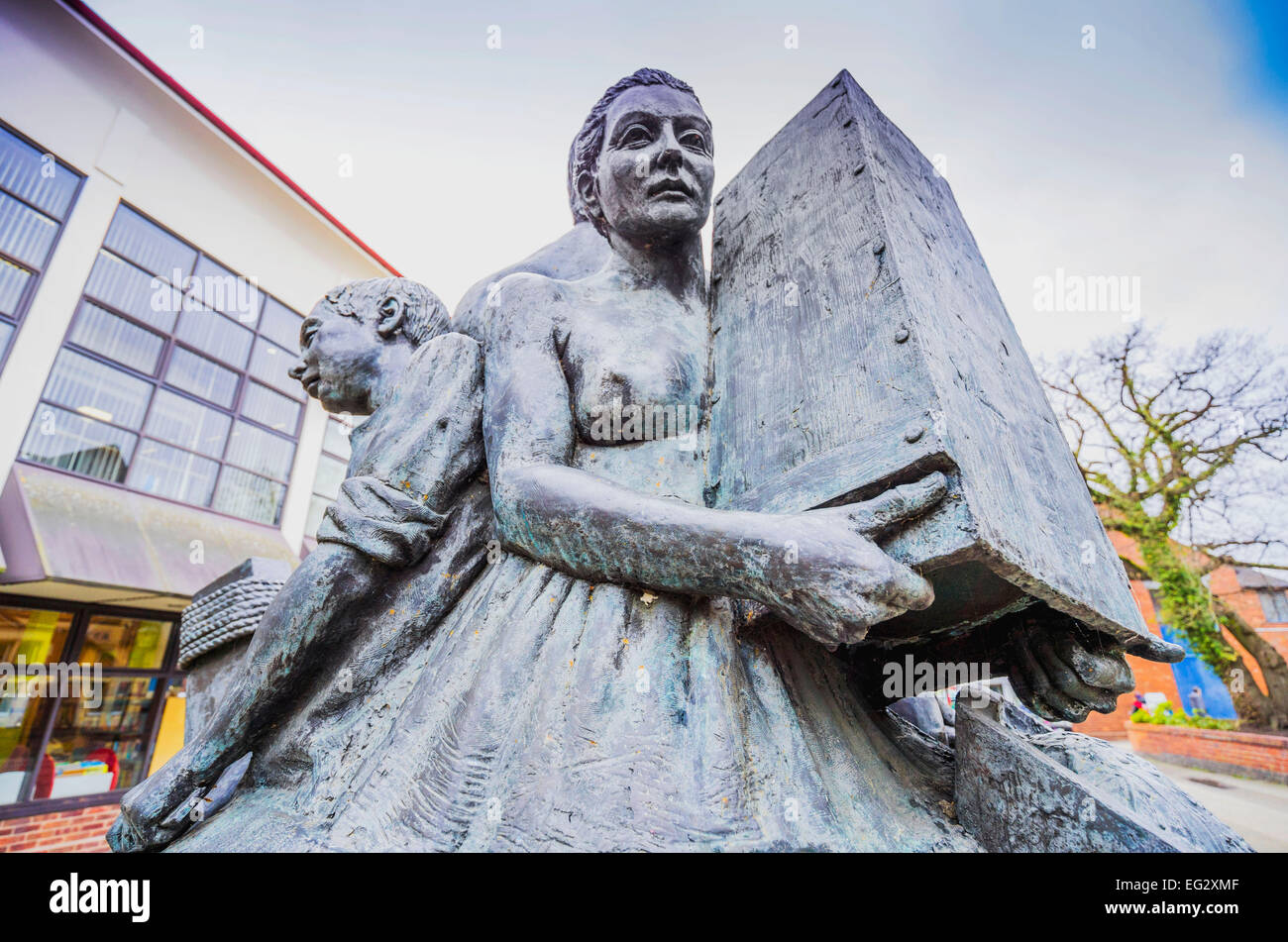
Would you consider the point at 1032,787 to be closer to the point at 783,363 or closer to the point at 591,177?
the point at 783,363

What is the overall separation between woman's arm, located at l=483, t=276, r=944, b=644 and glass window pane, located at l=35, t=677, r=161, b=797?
8.92 meters

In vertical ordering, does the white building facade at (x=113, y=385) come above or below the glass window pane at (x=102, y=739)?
above

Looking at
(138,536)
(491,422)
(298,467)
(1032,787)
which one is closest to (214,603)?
(491,422)

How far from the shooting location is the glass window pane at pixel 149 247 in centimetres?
858

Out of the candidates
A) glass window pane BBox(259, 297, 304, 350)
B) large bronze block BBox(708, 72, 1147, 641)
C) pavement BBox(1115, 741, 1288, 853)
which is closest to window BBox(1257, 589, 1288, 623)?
pavement BBox(1115, 741, 1288, 853)

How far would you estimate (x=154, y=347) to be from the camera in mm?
8953

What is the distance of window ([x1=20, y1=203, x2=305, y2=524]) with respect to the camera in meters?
8.01

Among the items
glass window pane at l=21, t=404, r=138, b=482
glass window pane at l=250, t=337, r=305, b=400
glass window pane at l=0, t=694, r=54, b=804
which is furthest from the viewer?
glass window pane at l=250, t=337, r=305, b=400

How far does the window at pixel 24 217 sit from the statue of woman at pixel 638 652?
931 cm

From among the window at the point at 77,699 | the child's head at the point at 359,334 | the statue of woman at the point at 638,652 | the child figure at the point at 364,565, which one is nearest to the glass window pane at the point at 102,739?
the window at the point at 77,699

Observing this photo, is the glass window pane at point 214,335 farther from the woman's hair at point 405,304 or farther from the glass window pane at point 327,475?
the woman's hair at point 405,304

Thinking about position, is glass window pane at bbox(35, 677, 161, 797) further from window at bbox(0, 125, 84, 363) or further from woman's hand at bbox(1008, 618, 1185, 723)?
woman's hand at bbox(1008, 618, 1185, 723)

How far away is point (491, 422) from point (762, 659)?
2.60 ft

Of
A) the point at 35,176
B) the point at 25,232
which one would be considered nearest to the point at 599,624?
the point at 25,232
